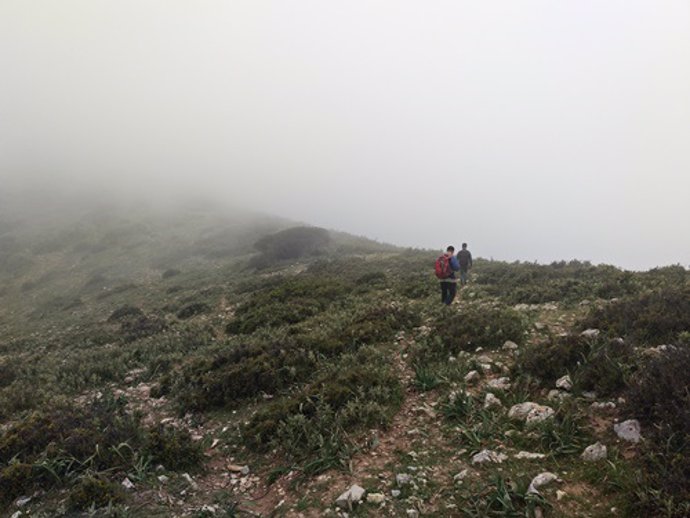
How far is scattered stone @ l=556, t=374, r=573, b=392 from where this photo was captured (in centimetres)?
663

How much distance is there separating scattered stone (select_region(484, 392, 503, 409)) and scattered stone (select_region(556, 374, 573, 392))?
0.99 meters

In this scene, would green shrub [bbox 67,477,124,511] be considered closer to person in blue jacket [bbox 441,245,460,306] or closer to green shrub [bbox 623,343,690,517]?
green shrub [bbox 623,343,690,517]

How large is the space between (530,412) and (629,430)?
124cm

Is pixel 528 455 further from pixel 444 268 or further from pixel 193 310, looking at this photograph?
pixel 193 310

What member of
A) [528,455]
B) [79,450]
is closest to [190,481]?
[79,450]

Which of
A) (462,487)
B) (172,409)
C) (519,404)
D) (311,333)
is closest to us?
(462,487)

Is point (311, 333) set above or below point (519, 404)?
below

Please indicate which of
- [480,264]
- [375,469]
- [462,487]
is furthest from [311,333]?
[480,264]

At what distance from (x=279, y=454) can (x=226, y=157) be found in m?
146

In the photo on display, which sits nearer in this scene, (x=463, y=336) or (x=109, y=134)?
(x=463, y=336)

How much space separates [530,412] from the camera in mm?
6141

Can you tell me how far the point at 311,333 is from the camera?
38.7ft

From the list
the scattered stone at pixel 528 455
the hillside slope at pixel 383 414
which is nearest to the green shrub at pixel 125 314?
the hillside slope at pixel 383 414

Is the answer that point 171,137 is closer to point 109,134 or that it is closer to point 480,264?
point 109,134
